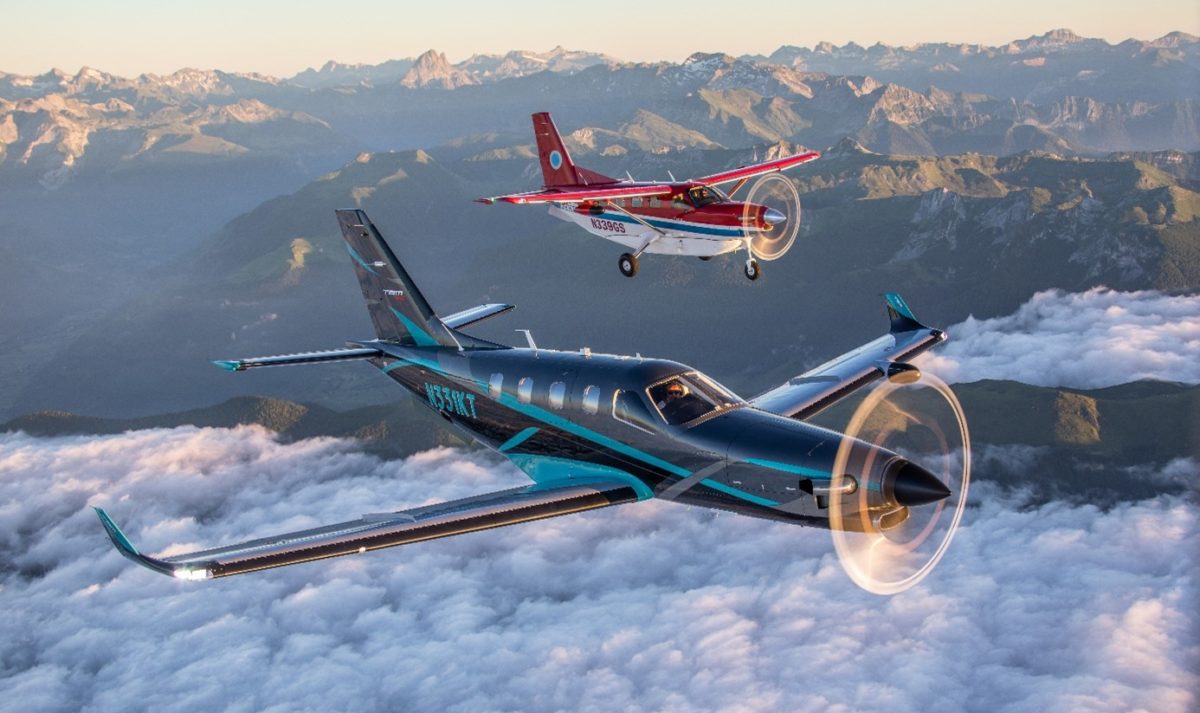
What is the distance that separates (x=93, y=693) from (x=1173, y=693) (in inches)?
8856

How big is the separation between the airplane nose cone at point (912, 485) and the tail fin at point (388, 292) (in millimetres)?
26392

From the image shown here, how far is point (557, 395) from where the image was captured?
129ft

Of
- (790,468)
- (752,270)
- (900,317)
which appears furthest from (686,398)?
(752,270)

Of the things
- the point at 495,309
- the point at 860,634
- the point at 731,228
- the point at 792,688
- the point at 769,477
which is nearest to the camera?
the point at 769,477

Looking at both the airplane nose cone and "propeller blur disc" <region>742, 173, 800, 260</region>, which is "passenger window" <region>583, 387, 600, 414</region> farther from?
"propeller blur disc" <region>742, 173, 800, 260</region>

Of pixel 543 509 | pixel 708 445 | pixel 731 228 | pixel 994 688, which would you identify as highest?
pixel 731 228

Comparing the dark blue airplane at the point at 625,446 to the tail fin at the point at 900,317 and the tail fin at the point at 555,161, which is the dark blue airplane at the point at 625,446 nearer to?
the tail fin at the point at 900,317

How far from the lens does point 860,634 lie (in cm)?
19738

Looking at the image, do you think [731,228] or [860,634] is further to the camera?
[860,634]

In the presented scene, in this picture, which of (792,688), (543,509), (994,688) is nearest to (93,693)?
(792,688)

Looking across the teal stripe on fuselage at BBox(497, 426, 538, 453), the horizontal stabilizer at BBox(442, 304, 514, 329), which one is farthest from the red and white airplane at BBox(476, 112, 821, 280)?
the teal stripe on fuselage at BBox(497, 426, 538, 453)

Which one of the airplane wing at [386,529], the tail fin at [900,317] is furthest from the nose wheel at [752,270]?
the airplane wing at [386,529]

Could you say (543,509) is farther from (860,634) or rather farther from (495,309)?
(860,634)

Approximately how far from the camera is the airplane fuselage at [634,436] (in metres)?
32.1
